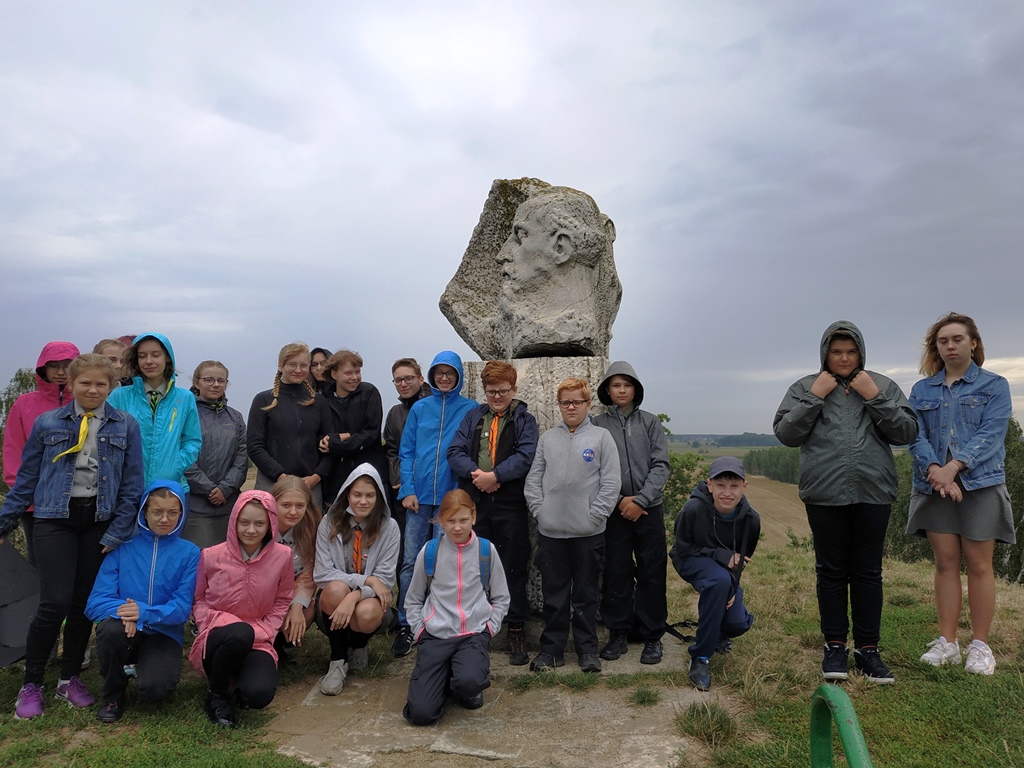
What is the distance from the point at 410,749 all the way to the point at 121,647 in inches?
63.4

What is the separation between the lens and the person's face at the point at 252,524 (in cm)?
387

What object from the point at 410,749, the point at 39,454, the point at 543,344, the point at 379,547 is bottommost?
the point at 410,749

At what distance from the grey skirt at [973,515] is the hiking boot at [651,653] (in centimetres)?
169

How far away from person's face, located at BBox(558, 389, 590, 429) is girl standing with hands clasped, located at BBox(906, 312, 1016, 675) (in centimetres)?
194

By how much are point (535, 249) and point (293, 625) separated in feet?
10.4

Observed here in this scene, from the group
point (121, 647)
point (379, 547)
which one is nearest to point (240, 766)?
point (121, 647)

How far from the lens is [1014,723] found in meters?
3.29

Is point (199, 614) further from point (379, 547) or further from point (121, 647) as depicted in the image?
point (379, 547)

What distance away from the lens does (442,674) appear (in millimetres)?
3730

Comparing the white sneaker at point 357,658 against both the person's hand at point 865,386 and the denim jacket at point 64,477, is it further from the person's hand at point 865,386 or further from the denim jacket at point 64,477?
the person's hand at point 865,386

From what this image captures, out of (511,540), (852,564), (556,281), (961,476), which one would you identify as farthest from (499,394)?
(961,476)

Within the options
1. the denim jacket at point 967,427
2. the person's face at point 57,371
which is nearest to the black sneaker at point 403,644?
the person's face at point 57,371

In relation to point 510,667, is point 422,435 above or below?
above

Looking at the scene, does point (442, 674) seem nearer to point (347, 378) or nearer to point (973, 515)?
point (347, 378)
